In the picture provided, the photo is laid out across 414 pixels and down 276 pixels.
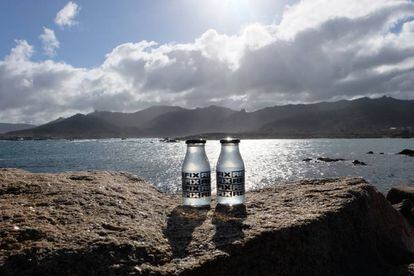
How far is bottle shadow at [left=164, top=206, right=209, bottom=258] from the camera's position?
4051 millimetres

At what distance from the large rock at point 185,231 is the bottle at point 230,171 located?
240mm

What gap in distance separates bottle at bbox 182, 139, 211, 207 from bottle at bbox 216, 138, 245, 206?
17cm

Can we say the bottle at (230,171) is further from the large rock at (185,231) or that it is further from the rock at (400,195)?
the rock at (400,195)

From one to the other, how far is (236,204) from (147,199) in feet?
4.07

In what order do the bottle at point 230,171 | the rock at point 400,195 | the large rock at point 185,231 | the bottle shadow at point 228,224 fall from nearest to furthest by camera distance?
the large rock at point 185,231
the bottle shadow at point 228,224
the bottle at point 230,171
the rock at point 400,195

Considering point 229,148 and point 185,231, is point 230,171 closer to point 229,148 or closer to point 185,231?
point 229,148

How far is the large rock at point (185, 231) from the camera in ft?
11.7

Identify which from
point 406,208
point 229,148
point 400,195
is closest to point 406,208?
point 406,208

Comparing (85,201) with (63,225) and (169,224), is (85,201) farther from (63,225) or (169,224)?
(169,224)

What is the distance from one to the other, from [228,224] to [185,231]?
0.52 meters

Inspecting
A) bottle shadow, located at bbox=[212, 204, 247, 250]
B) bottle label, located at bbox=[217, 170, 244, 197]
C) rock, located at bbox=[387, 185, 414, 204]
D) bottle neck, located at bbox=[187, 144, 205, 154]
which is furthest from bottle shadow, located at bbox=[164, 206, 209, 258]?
rock, located at bbox=[387, 185, 414, 204]

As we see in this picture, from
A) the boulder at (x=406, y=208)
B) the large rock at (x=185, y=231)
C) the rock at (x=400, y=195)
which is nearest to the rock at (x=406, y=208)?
the boulder at (x=406, y=208)

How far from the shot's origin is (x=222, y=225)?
15.1ft

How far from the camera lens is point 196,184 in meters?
5.20
